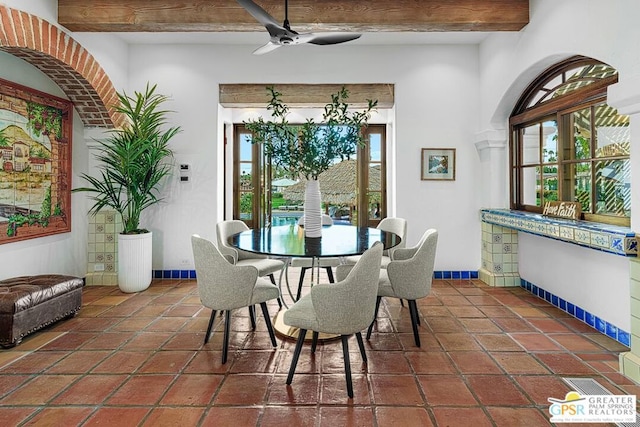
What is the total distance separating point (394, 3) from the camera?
137 inches

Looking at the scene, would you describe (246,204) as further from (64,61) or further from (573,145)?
(573,145)

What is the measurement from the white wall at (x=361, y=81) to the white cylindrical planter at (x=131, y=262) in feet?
1.99

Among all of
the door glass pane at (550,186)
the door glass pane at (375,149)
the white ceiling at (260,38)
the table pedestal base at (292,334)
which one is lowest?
the table pedestal base at (292,334)

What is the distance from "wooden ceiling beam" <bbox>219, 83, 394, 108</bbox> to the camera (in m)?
4.62

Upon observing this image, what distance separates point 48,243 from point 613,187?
5308 mm

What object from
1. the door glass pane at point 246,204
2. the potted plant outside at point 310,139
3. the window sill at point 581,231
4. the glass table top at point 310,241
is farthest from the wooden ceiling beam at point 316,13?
the door glass pane at point 246,204

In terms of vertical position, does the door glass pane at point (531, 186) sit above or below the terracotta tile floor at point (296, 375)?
above

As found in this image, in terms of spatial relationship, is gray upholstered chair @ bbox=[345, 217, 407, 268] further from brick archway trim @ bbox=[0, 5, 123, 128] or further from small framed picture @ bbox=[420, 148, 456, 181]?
brick archway trim @ bbox=[0, 5, 123, 128]

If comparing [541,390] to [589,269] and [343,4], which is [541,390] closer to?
[589,269]

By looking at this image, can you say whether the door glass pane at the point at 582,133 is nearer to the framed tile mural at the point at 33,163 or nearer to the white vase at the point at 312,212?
the white vase at the point at 312,212

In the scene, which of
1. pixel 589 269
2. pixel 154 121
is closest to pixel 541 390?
pixel 589 269

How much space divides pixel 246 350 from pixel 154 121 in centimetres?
292

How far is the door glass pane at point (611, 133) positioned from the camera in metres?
2.71

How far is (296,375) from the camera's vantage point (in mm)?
2244
